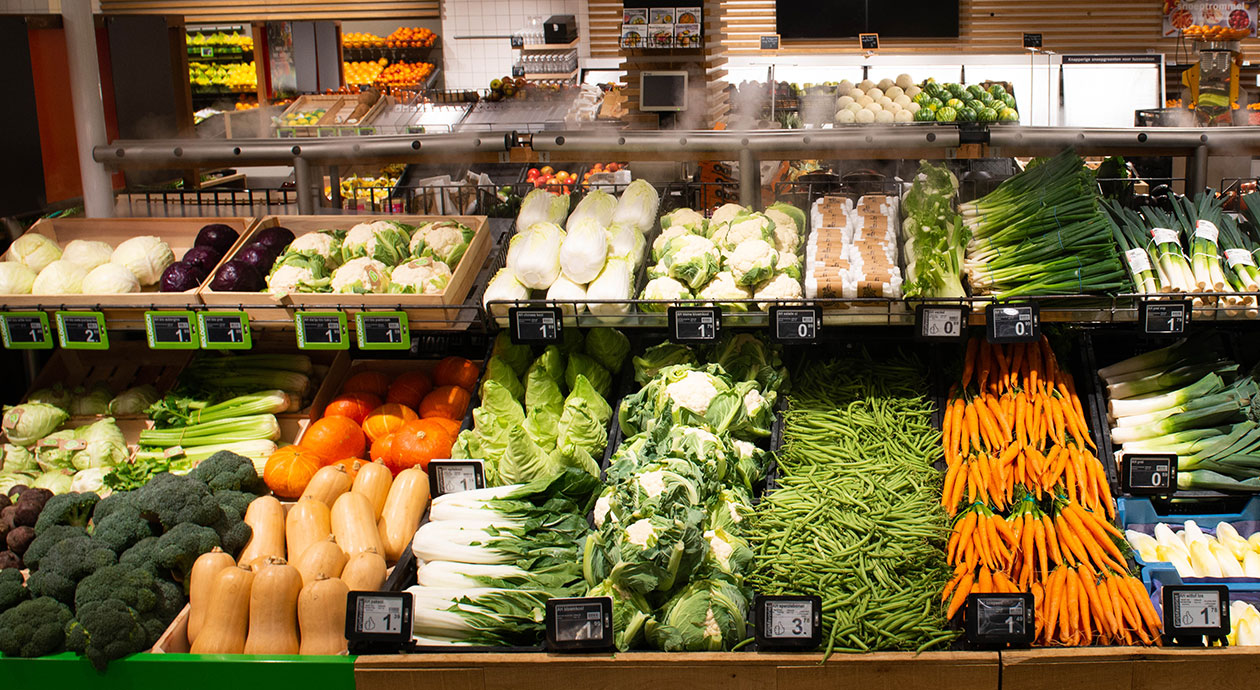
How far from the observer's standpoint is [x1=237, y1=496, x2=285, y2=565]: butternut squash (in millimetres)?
2510

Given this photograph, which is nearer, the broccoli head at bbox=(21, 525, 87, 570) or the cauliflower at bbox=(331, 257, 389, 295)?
the broccoli head at bbox=(21, 525, 87, 570)

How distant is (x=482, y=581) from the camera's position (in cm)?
218

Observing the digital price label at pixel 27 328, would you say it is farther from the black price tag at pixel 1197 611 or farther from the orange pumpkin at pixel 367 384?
the black price tag at pixel 1197 611

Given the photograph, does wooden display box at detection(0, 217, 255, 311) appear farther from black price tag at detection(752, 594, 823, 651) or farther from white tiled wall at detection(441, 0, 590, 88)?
white tiled wall at detection(441, 0, 590, 88)

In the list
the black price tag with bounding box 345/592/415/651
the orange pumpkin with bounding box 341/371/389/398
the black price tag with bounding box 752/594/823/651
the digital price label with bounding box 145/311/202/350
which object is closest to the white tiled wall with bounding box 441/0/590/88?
the orange pumpkin with bounding box 341/371/389/398

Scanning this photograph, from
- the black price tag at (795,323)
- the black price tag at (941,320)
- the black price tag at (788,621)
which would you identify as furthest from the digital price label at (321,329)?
the black price tag at (941,320)

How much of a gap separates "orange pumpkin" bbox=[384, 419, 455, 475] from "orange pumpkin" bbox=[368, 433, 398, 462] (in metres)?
0.01

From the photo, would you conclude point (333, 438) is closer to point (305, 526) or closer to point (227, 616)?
point (305, 526)

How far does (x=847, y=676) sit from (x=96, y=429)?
2.37m

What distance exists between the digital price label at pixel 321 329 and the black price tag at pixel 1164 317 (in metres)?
2.02

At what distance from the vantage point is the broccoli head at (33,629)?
2148mm

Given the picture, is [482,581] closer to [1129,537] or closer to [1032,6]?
[1129,537]

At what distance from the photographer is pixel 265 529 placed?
2.56m

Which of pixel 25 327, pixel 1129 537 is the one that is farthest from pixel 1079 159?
pixel 25 327
